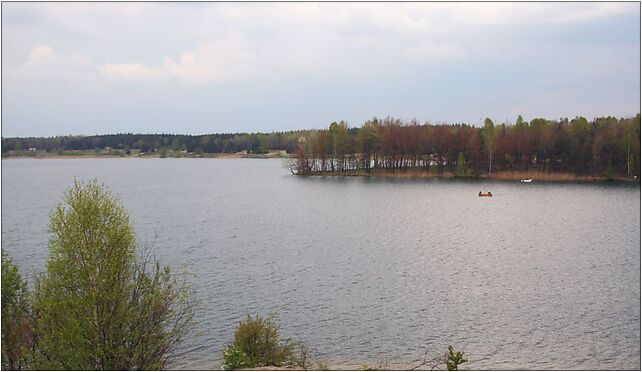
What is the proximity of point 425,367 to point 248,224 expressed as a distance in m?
27.8

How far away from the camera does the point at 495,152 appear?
291 feet

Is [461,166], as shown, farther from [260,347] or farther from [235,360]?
[235,360]

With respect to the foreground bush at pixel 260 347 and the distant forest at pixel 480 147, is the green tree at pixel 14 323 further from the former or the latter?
the distant forest at pixel 480 147

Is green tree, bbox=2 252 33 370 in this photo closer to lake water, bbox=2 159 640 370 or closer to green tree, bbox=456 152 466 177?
lake water, bbox=2 159 640 370

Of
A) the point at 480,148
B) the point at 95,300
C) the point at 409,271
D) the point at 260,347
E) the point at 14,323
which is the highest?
the point at 480,148

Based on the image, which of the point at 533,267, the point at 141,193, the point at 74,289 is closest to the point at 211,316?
the point at 74,289

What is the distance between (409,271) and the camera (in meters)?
29.3

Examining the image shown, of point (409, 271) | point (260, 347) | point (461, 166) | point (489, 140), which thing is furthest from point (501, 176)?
point (260, 347)

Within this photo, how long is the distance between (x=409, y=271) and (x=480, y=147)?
6399cm

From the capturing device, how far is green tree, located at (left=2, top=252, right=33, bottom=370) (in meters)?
15.6

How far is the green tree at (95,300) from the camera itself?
1473cm

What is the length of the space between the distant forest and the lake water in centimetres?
2297

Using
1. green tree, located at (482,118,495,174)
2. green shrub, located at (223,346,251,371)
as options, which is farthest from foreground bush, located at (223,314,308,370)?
green tree, located at (482,118,495,174)

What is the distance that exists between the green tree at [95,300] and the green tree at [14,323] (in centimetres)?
41
